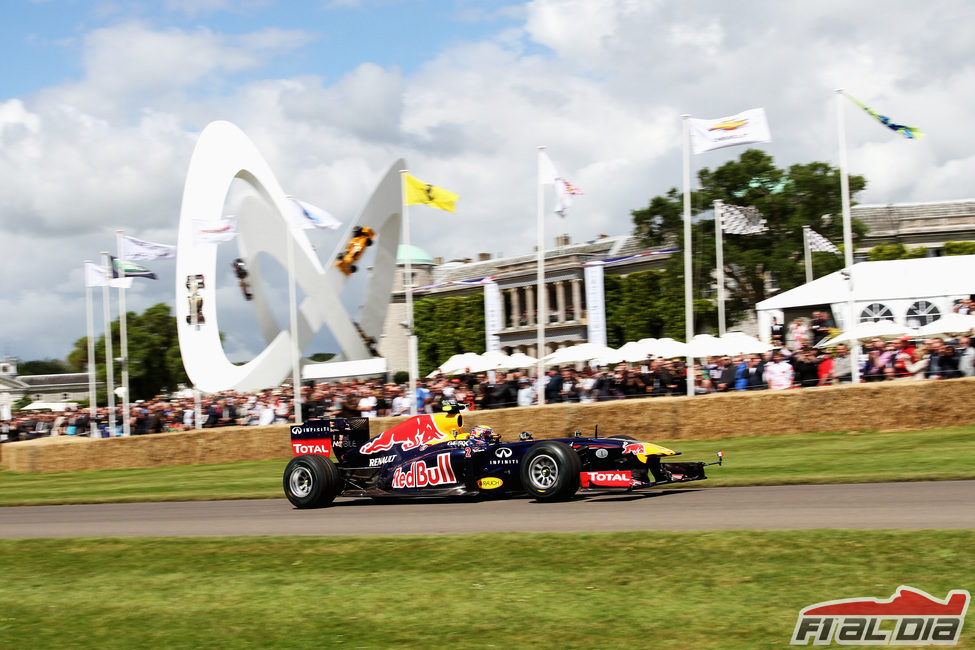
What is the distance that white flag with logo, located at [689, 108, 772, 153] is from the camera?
74.4 feet

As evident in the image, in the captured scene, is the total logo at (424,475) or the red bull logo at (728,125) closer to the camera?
the total logo at (424,475)

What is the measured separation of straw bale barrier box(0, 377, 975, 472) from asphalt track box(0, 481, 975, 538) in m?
7.42

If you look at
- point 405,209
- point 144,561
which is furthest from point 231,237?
point 144,561

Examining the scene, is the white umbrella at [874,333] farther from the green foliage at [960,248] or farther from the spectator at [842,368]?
the green foliage at [960,248]

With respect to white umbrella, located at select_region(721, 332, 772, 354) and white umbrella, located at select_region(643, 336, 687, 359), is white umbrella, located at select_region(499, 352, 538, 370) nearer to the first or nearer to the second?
white umbrella, located at select_region(643, 336, 687, 359)

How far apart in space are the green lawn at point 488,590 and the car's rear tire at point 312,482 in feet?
14.0

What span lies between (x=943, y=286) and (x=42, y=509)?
29.7 m

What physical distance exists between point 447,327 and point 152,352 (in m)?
32.0

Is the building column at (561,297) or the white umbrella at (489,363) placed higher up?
the building column at (561,297)

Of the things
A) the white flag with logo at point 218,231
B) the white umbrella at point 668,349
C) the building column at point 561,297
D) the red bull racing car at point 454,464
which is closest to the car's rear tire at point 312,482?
the red bull racing car at point 454,464

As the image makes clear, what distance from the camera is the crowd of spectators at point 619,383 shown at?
20.7m

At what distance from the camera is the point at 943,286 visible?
114 feet

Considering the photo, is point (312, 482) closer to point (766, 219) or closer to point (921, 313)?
point (921, 313)

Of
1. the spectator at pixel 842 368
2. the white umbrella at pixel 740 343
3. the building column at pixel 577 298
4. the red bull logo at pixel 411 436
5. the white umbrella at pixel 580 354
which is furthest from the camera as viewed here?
the building column at pixel 577 298
